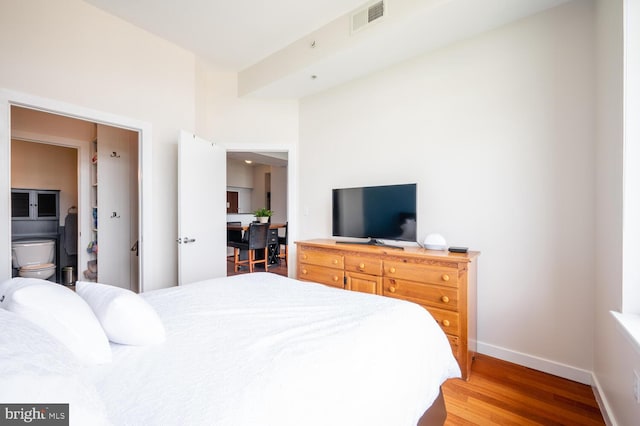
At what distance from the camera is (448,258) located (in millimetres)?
1995

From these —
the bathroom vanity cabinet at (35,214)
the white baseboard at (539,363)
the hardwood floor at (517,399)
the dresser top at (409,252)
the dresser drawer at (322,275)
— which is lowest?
the hardwood floor at (517,399)

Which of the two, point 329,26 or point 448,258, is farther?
point 329,26

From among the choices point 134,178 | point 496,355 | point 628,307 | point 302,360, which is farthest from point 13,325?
point 134,178

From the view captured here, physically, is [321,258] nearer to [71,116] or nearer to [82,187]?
[71,116]

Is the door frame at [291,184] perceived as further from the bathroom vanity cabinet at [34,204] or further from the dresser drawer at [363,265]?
the bathroom vanity cabinet at [34,204]

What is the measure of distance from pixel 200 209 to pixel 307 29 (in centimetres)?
218

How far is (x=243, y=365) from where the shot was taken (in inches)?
33.8

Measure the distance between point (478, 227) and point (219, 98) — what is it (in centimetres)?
335

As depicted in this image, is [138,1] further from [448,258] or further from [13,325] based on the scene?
[448,258]

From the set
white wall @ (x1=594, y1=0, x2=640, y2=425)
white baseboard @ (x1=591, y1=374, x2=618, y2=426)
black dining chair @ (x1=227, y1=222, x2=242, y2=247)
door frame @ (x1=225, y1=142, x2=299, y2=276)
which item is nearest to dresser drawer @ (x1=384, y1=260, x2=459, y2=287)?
white wall @ (x1=594, y1=0, x2=640, y2=425)

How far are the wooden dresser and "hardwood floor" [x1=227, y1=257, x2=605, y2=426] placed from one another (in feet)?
0.52

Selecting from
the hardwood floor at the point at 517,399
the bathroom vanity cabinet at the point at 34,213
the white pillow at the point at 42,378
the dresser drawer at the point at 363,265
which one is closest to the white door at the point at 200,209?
the dresser drawer at the point at 363,265

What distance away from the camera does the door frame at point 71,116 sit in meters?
1.99

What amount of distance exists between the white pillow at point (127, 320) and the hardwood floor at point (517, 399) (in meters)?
1.69
